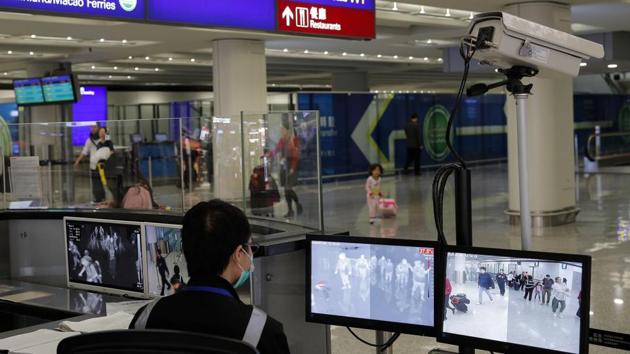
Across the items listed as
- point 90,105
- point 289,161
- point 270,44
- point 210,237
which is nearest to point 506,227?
point 289,161

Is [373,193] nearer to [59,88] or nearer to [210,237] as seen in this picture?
[59,88]

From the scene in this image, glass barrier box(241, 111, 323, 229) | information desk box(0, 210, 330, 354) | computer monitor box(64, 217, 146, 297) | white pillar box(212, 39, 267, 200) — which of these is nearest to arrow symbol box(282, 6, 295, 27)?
glass barrier box(241, 111, 323, 229)

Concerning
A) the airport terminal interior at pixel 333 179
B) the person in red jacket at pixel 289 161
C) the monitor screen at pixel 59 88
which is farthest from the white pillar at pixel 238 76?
the monitor screen at pixel 59 88

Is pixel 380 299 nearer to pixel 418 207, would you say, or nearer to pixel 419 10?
pixel 419 10

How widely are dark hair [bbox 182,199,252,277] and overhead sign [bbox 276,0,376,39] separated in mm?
4408

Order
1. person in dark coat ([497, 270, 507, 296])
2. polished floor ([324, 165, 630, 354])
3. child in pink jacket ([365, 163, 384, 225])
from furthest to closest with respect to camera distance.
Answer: child in pink jacket ([365, 163, 384, 225]), polished floor ([324, 165, 630, 354]), person in dark coat ([497, 270, 507, 296])

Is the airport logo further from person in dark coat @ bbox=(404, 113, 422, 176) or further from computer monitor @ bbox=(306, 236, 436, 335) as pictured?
person in dark coat @ bbox=(404, 113, 422, 176)

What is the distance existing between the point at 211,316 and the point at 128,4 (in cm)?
408

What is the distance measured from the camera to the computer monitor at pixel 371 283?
3.08 m

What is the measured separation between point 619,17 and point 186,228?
1313 centimetres

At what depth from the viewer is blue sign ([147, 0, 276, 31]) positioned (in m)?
6.03

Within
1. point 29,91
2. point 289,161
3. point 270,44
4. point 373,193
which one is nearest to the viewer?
point 289,161

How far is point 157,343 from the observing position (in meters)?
1.96

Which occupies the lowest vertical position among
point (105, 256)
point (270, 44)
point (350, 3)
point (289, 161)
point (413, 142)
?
point (105, 256)
